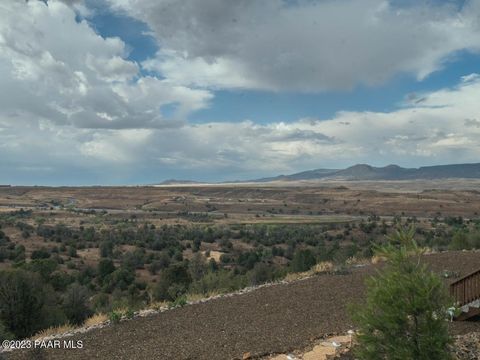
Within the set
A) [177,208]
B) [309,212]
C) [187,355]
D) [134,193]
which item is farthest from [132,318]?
[134,193]

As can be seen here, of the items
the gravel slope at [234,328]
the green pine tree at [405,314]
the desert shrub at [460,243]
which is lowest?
the desert shrub at [460,243]

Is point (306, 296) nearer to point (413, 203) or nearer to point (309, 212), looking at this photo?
point (309, 212)

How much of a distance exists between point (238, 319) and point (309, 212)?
388ft

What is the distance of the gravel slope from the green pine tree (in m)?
4.17

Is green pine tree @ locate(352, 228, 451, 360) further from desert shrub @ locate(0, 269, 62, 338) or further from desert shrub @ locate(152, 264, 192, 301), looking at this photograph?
desert shrub @ locate(152, 264, 192, 301)

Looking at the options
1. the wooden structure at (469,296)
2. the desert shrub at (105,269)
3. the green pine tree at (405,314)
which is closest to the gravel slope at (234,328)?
the wooden structure at (469,296)

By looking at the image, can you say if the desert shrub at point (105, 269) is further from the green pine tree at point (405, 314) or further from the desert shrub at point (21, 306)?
the green pine tree at point (405, 314)

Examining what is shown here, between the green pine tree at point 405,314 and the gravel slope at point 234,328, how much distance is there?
4165 millimetres

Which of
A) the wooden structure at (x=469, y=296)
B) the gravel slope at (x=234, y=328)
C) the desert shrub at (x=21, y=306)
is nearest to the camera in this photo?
the gravel slope at (x=234, y=328)

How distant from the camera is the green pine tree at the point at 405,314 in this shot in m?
6.85

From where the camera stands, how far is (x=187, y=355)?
1088cm

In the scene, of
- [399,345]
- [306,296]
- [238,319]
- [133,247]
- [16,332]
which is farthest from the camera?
[133,247]

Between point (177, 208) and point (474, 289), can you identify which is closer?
point (474, 289)

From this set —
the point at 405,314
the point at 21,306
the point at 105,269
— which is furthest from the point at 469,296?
the point at 105,269
